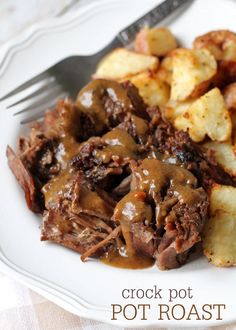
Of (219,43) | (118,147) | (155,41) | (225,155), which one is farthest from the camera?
(155,41)

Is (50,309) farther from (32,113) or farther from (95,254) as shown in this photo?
(32,113)

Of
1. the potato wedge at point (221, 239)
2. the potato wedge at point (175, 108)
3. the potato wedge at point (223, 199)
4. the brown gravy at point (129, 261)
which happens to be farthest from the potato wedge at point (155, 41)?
the brown gravy at point (129, 261)

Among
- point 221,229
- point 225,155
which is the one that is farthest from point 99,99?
point 221,229

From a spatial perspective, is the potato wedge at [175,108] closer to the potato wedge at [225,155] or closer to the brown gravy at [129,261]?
the potato wedge at [225,155]

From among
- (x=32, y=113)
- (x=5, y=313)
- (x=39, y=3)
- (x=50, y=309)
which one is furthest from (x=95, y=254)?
(x=39, y=3)

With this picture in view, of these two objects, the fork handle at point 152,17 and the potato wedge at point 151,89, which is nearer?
the potato wedge at point 151,89

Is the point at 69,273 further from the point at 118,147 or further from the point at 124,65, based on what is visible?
the point at 124,65
